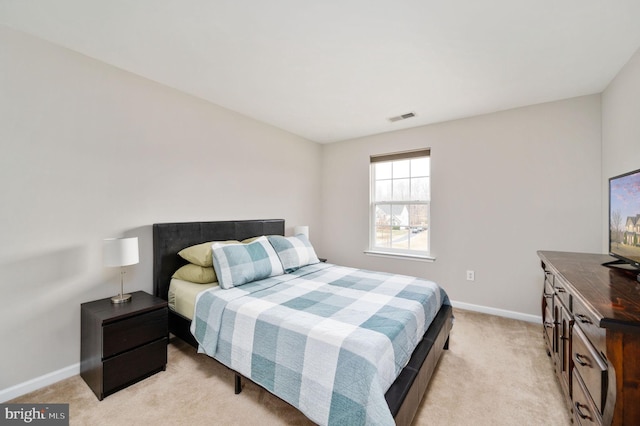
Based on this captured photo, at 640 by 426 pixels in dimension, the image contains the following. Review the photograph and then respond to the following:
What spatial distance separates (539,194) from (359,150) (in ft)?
7.89

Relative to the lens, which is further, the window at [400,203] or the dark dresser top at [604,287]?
the window at [400,203]

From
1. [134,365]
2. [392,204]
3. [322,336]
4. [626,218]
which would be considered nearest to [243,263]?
[134,365]

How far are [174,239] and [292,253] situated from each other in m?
1.20

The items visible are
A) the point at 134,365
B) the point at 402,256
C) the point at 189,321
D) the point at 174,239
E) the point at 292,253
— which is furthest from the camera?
the point at 402,256

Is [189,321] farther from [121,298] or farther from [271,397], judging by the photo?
[271,397]

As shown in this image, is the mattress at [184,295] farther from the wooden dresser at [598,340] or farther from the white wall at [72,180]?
the wooden dresser at [598,340]

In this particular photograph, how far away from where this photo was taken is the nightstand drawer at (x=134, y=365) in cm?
180

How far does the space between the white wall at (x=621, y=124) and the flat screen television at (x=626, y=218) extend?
47cm

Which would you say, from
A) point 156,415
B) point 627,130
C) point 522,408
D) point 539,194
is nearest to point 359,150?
point 539,194

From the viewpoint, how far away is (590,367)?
1181mm

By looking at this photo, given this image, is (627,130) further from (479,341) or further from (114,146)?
(114,146)

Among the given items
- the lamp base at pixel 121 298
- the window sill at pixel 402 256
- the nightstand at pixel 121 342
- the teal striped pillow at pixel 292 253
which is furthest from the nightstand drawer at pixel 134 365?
the window sill at pixel 402 256

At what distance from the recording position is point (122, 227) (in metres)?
2.28

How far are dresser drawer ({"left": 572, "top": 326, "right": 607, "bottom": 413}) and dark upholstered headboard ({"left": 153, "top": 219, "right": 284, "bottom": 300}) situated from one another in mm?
2970
